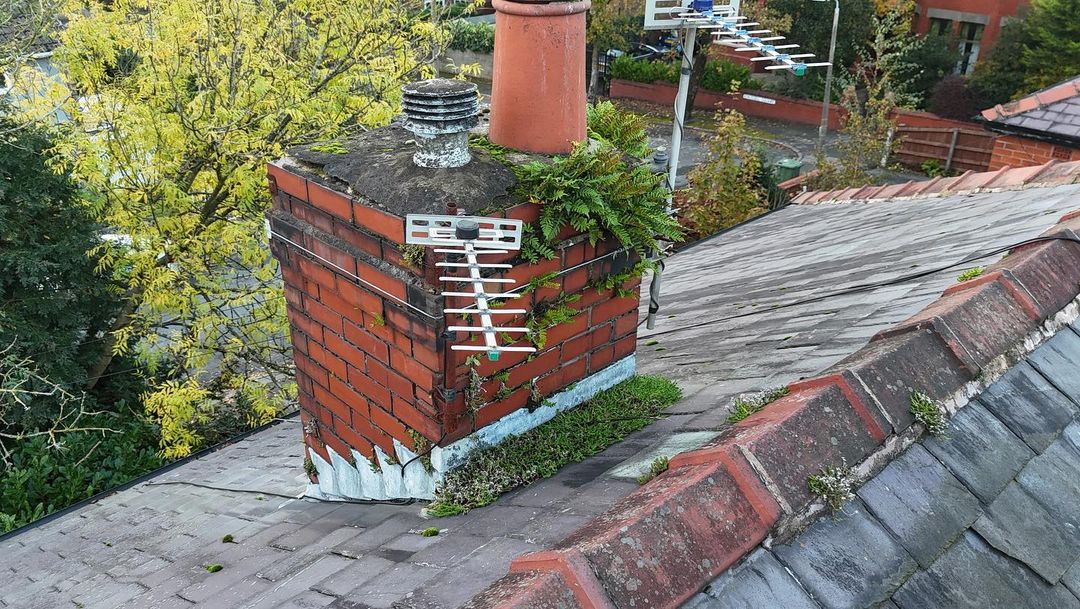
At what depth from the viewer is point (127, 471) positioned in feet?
29.7

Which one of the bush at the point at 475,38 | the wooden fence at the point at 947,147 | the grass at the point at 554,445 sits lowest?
the wooden fence at the point at 947,147

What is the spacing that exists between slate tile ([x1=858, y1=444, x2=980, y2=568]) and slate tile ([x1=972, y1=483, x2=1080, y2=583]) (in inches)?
2.5

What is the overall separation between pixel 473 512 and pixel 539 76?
1622 mm

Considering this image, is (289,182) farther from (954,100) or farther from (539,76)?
(954,100)

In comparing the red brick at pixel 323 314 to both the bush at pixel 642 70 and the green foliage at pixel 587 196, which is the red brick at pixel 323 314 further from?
the bush at pixel 642 70

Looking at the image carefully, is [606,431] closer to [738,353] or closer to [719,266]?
[738,353]

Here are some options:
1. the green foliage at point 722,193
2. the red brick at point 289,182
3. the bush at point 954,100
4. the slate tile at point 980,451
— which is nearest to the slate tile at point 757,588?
the slate tile at point 980,451

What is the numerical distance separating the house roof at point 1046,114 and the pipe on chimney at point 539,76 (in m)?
9.91

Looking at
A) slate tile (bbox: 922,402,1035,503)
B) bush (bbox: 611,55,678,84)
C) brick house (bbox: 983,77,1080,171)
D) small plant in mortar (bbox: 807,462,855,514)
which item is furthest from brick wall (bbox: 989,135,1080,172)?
bush (bbox: 611,55,678,84)

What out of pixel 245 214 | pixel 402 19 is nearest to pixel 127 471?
pixel 245 214

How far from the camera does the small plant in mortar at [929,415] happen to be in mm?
2393

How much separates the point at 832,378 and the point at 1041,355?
1034mm

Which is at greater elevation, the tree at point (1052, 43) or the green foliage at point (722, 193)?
the tree at point (1052, 43)

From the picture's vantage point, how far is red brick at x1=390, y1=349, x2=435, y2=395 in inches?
108
